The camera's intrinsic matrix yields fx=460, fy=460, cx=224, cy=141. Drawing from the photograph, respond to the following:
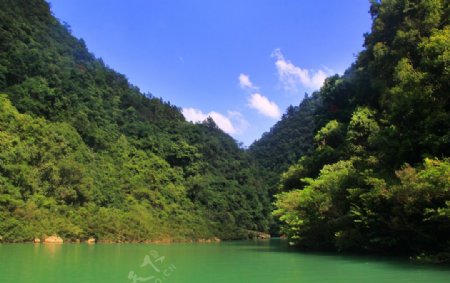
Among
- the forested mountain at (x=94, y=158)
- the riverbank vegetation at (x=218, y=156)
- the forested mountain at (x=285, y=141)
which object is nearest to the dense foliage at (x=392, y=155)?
the riverbank vegetation at (x=218, y=156)

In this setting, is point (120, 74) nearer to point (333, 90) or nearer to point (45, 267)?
point (333, 90)

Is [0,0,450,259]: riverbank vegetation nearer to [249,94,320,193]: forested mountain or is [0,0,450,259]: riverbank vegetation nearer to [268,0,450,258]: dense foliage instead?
[268,0,450,258]: dense foliage

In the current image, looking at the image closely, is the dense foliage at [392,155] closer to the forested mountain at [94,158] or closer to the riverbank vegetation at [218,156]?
the riverbank vegetation at [218,156]

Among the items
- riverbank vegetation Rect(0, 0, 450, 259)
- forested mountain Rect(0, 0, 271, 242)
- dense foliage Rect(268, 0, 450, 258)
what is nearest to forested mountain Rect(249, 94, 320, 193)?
riverbank vegetation Rect(0, 0, 450, 259)

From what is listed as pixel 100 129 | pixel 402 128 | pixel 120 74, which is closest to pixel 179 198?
pixel 100 129

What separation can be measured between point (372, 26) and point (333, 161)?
783 cm

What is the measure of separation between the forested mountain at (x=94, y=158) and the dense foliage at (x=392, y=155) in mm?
17340

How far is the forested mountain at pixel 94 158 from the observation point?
31.0 m

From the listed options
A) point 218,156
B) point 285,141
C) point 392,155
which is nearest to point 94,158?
point 218,156

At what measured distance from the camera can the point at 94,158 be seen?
1587 inches

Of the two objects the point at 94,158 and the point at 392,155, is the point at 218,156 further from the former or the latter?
the point at 392,155

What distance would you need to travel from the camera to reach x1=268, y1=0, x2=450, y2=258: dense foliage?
39.0 ft

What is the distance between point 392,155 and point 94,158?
31.0m

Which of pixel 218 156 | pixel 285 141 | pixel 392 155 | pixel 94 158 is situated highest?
pixel 285 141
